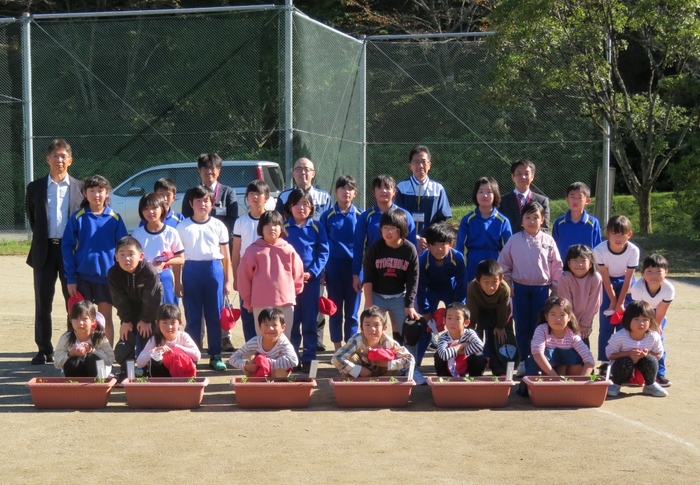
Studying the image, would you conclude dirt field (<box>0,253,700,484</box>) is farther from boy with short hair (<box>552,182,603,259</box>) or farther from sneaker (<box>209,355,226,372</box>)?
boy with short hair (<box>552,182,603,259</box>)

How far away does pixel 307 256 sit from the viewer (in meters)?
6.31

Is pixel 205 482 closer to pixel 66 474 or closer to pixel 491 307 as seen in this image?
pixel 66 474

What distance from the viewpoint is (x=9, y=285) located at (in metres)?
10.3

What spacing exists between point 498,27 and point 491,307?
28.1ft

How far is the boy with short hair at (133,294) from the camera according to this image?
564cm

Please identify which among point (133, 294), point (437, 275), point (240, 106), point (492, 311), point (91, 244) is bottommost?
point (492, 311)

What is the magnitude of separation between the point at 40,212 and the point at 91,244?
1.93ft

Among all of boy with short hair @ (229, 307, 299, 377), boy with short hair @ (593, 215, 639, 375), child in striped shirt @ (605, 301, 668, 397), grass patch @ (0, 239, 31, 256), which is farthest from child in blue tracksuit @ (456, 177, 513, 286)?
grass patch @ (0, 239, 31, 256)

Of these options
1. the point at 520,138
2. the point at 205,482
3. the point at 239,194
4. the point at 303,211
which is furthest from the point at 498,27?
the point at 205,482

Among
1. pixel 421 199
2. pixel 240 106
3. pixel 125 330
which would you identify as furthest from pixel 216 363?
pixel 240 106

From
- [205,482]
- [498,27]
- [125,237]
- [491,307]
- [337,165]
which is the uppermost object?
[498,27]

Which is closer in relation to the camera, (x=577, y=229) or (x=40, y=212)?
(x=40, y=212)

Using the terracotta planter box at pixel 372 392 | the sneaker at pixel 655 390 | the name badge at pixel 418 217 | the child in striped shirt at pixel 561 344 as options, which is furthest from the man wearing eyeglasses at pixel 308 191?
the sneaker at pixel 655 390

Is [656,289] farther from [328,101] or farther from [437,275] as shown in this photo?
[328,101]
